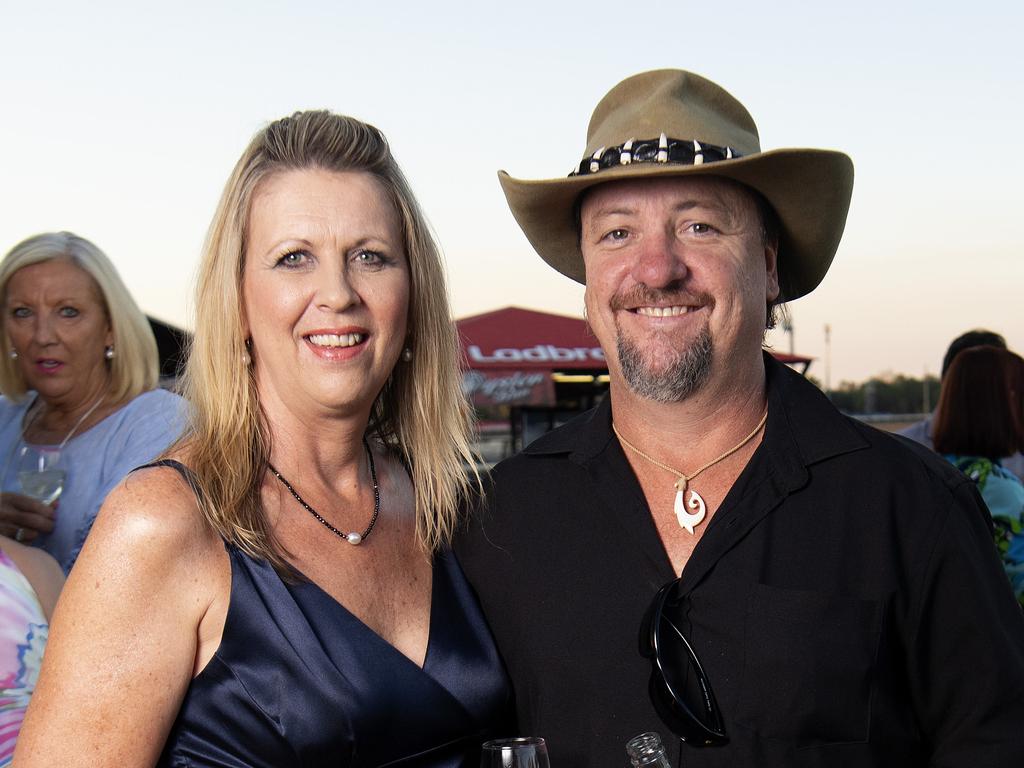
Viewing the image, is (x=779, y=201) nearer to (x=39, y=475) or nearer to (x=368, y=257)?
(x=368, y=257)

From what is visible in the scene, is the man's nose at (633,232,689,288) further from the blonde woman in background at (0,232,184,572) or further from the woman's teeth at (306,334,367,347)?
the blonde woman in background at (0,232,184,572)

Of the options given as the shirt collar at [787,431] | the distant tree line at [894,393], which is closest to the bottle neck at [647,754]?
the shirt collar at [787,431]

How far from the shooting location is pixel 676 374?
2.49 metres

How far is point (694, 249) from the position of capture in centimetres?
254

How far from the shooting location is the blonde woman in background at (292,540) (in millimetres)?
2037

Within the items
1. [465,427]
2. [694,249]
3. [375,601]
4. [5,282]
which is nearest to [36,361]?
[5,282]

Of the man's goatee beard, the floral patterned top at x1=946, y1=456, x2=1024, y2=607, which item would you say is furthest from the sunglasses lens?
the floral patterned top at x1=946, y1=456, x2=1024, y2=607

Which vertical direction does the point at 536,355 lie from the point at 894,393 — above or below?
below

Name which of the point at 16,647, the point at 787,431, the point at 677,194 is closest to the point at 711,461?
the point at 787,431

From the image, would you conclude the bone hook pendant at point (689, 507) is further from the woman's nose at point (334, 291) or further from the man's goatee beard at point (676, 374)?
the woman's nose at point (334, 291)

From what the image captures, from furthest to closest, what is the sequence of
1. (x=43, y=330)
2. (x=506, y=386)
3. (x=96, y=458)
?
(x=506, y=386) → (x=43, y=330) → (x=96, y=458)

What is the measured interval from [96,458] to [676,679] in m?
2.60

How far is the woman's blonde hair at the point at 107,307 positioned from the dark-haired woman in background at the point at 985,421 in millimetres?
3382

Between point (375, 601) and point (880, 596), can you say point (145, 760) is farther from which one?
point (880, 596)
